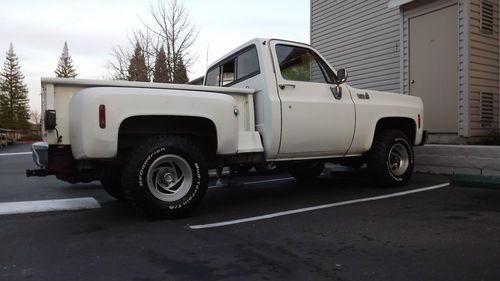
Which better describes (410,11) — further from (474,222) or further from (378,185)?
(474,222)

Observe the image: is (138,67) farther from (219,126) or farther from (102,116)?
(102,116)

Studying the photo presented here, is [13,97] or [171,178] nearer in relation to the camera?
[171,178]

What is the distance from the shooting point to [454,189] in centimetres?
675

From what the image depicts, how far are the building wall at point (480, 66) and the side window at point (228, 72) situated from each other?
190 inches

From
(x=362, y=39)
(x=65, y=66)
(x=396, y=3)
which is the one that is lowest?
(x=362, y=39)

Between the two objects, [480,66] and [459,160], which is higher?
[480,66]

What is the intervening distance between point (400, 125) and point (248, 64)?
2.83 m

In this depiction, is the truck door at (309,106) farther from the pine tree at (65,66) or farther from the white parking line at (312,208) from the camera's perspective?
the pine tree at (65,66)

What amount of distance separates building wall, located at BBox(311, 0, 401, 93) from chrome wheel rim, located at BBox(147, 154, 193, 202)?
6.88 m

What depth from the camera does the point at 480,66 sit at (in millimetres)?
8891

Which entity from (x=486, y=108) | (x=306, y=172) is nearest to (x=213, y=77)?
(x=306, y=172)

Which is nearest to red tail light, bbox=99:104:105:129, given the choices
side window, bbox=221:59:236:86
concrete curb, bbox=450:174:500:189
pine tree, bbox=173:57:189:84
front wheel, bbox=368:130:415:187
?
side window, bbox=221:59:236:86

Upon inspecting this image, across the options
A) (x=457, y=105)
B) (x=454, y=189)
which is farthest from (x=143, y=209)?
(x=457, y=105)

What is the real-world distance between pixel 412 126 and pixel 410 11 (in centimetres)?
360
